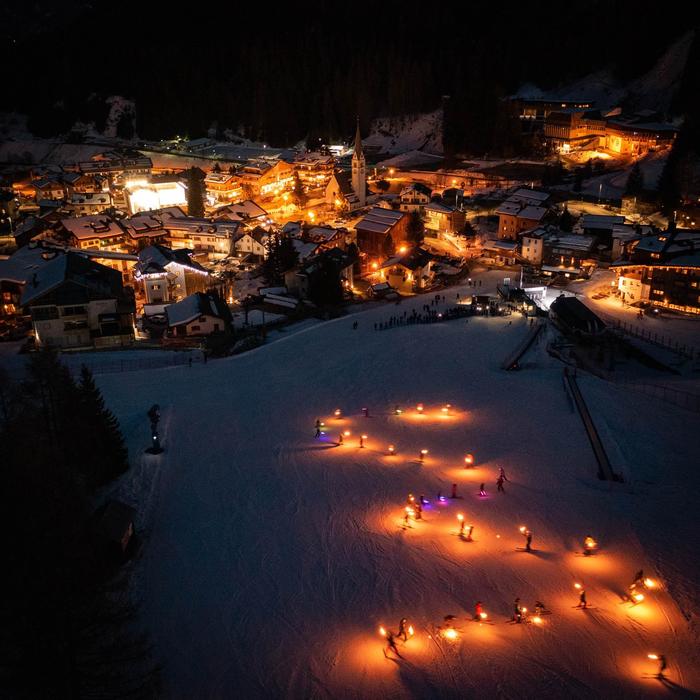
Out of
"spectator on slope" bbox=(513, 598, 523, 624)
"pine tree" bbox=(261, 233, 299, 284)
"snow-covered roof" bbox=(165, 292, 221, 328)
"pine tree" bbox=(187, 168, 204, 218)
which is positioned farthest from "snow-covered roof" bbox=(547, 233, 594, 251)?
"spectator on slope" bbox=(513, 598, 523, 624)

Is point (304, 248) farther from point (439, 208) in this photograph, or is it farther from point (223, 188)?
point (223, 188)

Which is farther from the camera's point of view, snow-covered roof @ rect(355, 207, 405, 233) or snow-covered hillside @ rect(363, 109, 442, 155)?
snow-covered hillside @ rect(363, 109, 442, 155)

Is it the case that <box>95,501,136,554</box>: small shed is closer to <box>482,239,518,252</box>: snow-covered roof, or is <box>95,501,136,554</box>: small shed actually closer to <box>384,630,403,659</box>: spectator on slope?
<box>384,630,403,659</box>: spectator on slope

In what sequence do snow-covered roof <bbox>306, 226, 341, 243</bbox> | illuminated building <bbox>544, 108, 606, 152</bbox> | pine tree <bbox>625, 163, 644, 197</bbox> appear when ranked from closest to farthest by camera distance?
snow-covered roof <bbox>306, 226, 341, 243</bbox> < pine tree <bbox>625, 163, 644, 197</bbox> < illuminated building <bbox>544, 108, 606, 152</bbox>

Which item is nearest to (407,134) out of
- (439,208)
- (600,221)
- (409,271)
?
(439,208)

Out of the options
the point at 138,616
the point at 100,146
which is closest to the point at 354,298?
the point at 138,616

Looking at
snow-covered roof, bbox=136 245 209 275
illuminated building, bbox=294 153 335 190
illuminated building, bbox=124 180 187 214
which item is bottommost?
snow-covered roof, bbox=136 245 209 275

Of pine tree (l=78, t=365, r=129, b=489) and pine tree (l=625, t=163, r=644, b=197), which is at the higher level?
pine tree (l=625, t=163, r=644, b=197)
